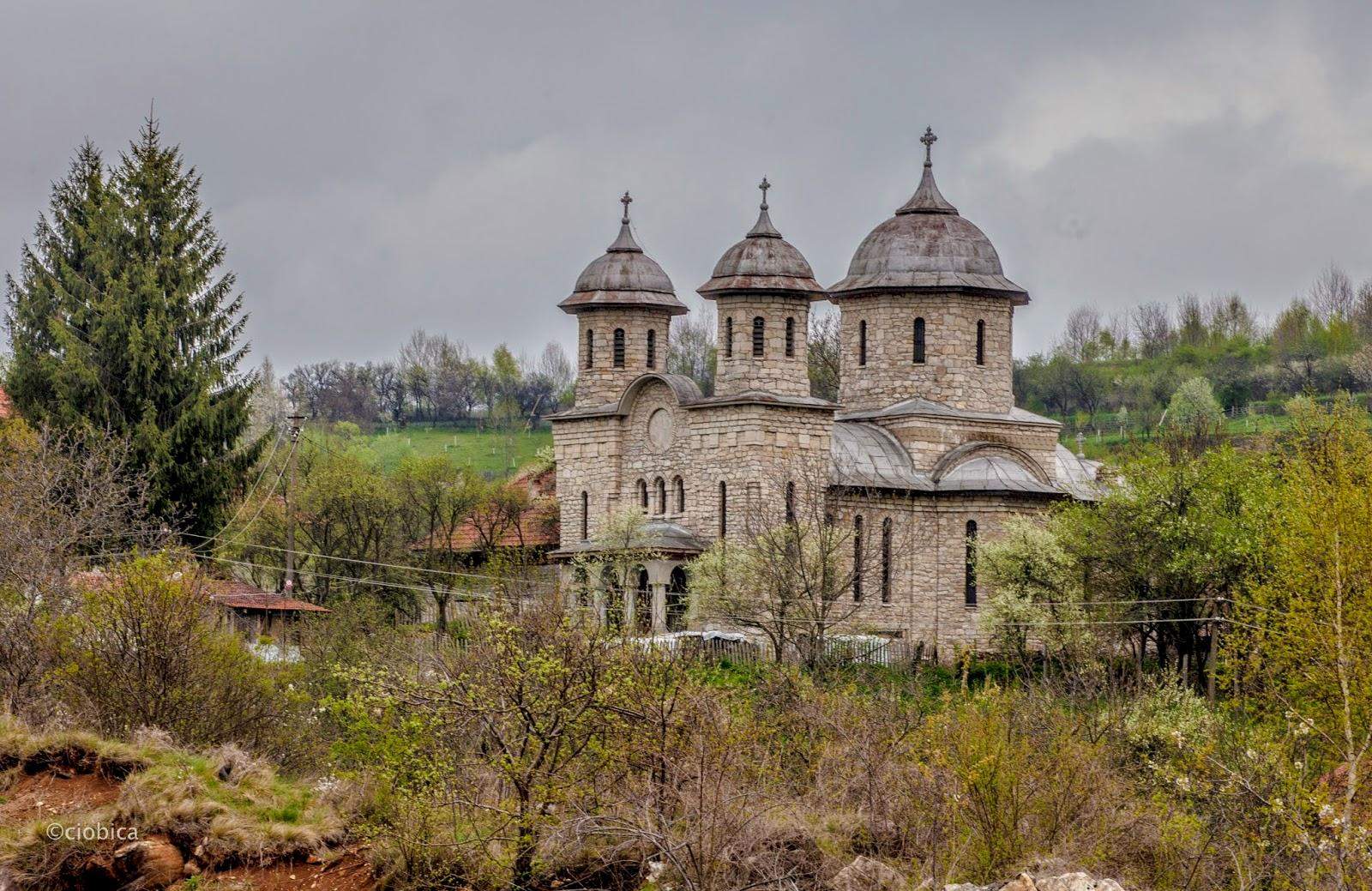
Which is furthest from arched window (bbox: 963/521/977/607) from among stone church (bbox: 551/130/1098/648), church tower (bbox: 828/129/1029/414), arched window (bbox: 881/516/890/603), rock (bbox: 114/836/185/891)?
rock (bbox: 114/836/185/891)

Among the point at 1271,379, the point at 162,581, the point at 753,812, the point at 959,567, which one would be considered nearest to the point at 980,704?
the point at 753,812

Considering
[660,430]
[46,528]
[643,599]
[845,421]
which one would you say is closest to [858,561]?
[643,599]

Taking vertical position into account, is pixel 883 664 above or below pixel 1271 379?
below

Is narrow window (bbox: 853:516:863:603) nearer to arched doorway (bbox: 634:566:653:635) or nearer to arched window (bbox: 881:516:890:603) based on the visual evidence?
arched window (bbox: 881:516:890:603)

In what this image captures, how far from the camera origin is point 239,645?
2820 cm

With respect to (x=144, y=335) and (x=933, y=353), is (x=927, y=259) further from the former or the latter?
(x=144, y=335)

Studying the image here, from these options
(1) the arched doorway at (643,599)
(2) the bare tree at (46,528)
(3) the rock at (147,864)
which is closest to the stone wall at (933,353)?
(1) the arched doorway at (643,599)

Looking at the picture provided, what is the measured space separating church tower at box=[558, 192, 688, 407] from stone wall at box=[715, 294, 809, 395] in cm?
306

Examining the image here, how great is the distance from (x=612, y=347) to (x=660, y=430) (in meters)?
2.69

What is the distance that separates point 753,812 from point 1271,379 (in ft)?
224

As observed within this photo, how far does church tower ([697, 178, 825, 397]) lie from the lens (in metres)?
44.5

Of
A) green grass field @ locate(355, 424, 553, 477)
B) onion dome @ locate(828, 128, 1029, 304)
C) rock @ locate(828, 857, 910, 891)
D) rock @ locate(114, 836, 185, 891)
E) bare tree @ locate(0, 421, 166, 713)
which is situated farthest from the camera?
green grass field @ locate(355, 424, 553, 477)

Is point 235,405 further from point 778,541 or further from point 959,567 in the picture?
point 959,567

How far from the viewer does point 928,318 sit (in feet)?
160
